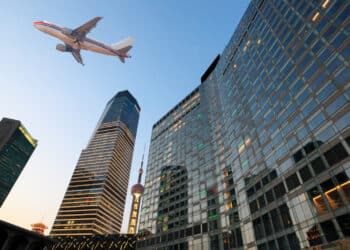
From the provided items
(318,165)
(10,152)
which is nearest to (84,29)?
(318,165)

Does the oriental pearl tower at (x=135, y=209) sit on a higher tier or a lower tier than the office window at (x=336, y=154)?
higher

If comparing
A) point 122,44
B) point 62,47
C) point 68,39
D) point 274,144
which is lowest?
point 274,144

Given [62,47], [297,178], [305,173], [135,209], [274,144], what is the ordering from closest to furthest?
1. [305,173]
2. [297,178]
3. [274,144]
4. [62,47]
5. [135,209]

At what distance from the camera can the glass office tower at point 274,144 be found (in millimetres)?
29453

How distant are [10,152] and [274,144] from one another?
199 meters

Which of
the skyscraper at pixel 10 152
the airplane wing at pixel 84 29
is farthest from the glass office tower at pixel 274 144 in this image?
the skyscraper at pixel 10 152

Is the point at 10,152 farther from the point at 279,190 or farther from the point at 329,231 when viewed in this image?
the point at 329,231

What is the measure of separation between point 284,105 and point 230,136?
67.5ft

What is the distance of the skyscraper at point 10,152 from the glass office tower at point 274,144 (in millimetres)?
149900

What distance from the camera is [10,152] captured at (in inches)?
6959

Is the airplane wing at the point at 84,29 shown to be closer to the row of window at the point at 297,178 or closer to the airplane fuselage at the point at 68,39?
the airplane fuselage at the point at 68,39

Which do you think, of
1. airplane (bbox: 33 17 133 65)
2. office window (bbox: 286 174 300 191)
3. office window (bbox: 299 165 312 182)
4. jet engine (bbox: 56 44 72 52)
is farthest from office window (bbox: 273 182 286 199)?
jet engine (bbox: 56 44 72 52)

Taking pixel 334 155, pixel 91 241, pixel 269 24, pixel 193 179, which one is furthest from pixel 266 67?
pixel 91 241

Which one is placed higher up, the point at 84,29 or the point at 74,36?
the point at 84,29
